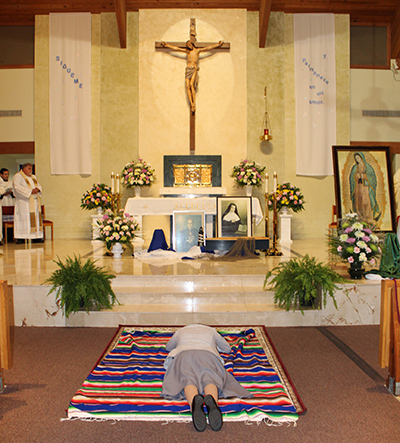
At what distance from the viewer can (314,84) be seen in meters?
11.5

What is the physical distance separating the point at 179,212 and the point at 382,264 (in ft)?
13.9

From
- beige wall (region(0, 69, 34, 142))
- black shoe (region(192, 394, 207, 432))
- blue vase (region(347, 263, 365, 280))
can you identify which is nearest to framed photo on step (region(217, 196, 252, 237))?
blue vase (region(347, 263, 365, 280))

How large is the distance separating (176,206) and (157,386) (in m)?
6.01

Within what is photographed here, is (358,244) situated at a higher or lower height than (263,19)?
lower

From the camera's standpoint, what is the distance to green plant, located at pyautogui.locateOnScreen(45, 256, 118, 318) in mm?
5078

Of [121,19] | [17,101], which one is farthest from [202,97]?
[17,101]

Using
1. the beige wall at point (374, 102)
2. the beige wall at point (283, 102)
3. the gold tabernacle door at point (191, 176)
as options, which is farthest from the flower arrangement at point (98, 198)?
the beige wall at point (374, 102)

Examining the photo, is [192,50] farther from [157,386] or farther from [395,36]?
[157,386]

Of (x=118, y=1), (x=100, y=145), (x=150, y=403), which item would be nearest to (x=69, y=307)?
(x=150, y=403)

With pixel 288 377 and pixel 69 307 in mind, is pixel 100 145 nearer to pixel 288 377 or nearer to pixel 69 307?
pixel 69 307

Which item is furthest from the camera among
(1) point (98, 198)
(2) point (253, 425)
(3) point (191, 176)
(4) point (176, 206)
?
(3) point (191, 176)

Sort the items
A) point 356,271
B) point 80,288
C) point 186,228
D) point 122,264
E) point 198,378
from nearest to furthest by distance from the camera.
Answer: point 198,378 → point 80,288 → point 356,271 → point 122,264 → point 186,228

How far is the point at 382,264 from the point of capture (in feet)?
19.0

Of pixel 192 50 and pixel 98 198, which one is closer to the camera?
pixel 98 198
